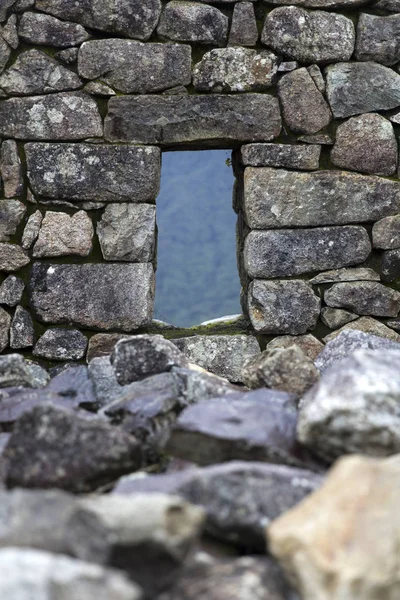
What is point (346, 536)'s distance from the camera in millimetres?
1212

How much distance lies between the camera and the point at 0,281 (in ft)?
14.6

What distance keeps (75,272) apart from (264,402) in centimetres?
270

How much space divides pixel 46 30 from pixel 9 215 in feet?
3.77

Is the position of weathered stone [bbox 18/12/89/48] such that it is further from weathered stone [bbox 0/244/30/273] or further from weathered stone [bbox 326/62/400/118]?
weathered stone [bbox 326/62/400/118]

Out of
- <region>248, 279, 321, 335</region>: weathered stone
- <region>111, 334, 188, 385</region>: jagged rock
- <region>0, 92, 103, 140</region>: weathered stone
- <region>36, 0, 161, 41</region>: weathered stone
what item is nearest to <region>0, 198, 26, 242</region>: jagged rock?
<region>0, 92, 103, 140</region>: weathered stone

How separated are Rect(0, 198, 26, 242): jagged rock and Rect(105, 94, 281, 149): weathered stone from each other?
2.29 ft

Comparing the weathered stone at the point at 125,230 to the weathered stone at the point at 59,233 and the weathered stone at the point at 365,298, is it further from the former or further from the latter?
the weathered stone at the point at 365,298

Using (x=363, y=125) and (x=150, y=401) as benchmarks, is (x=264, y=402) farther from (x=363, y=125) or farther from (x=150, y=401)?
Result: (x=363, y=125)

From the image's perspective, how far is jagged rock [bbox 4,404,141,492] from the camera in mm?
1549

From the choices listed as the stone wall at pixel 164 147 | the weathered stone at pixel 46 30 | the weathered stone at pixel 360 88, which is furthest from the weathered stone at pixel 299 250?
the weathered stone at pixel 46 30

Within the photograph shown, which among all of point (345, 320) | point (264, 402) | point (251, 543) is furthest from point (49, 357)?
point (251, 543)

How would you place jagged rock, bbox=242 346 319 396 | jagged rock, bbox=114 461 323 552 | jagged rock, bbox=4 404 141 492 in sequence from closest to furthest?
jagged rock, bbox=114 461 323 552 < jagged rock, bbox=4 404 141 492 < jagged rock, bbox=242 346 319 396

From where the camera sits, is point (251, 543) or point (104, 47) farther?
point (104, 47)

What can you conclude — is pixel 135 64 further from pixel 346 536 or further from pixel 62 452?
pixel 346 536
